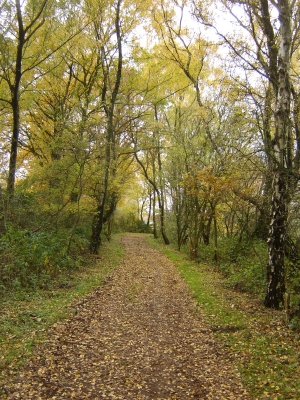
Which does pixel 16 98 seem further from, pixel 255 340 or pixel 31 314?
pixel 255 340

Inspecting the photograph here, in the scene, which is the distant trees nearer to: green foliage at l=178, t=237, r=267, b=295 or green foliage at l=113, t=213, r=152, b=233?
green foliage at l=178, t=237, r=267, b=295

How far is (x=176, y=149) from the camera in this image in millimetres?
17109

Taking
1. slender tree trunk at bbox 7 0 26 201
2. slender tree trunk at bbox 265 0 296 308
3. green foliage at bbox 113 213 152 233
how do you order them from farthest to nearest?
1. green foliage at bbox 113 213 152 233
2. slender tree trunk at bbox 7 0 26 201
3. slender tree trunk at bbox 265 0 296 308

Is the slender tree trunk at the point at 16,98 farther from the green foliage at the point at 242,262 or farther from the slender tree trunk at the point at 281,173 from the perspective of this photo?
the green foliage at the point at 242,262

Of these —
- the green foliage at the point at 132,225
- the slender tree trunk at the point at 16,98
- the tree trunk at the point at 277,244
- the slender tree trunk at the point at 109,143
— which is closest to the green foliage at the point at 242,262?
the tree trunk at the point at 277,244

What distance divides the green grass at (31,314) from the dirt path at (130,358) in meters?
0.24

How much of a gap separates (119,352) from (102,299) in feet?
10.6

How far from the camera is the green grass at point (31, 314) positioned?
Result: 16.4 ft

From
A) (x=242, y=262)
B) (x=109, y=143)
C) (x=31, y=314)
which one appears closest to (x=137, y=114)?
(x=109, y=143)

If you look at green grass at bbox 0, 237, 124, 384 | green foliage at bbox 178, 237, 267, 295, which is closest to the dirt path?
green grass at bbox 0, 237, 124, 384

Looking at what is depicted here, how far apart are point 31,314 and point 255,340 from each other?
15.0ft

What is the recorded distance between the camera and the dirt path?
4434 millimetres

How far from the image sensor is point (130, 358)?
550 cm

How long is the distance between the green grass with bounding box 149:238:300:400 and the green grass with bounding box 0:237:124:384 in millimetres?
3393
